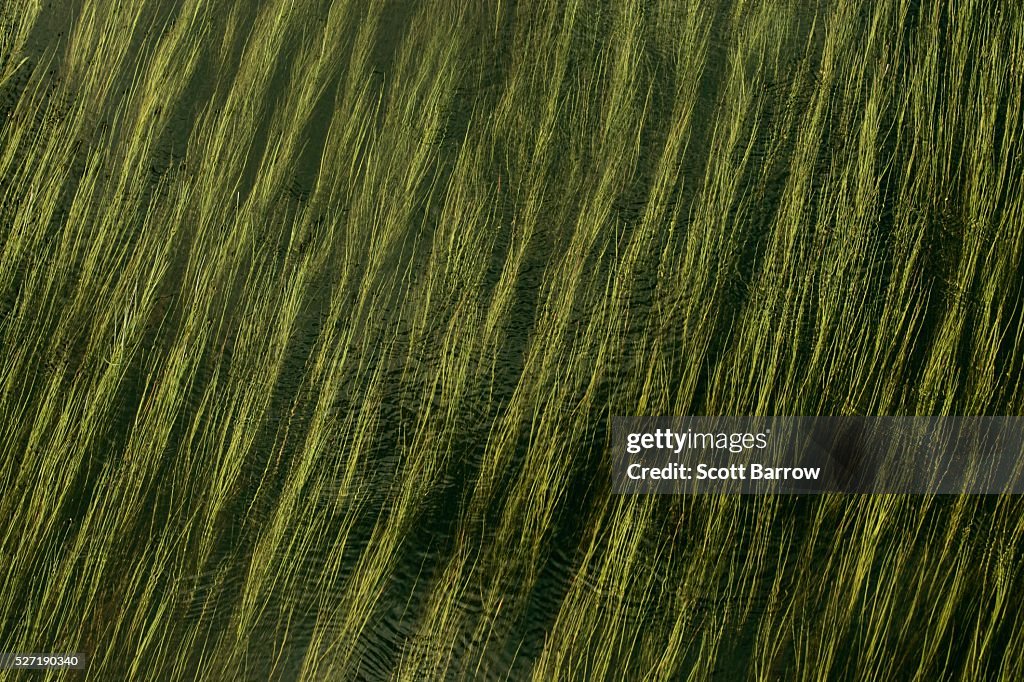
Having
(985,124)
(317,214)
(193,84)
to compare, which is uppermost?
(985,124)

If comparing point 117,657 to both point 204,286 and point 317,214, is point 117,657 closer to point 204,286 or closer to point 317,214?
point 204,286

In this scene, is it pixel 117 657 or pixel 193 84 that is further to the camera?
pixel 193 84

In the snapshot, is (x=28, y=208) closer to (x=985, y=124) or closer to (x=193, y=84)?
(x=193, y=84)

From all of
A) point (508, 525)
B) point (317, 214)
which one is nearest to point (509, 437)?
point (508, 525)

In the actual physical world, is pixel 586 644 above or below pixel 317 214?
→ below

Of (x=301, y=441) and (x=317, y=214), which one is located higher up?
(x=317, y=214)

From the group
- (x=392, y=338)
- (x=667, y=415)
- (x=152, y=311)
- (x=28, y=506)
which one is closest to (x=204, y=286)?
(x=152, y=311)
